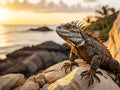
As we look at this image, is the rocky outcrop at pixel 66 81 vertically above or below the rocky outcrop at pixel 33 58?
above

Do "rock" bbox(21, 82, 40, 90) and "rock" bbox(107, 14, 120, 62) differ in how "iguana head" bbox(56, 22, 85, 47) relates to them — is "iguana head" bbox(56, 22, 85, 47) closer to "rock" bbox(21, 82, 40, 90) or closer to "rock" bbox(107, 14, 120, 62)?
"rock" bbox(21, 82, 40, 90)

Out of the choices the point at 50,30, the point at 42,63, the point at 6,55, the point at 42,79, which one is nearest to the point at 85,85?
the point at 42,79

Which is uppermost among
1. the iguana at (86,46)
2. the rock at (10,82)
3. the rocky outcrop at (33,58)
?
the iguana at (86,46)

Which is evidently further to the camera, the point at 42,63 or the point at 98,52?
the point at 42,63

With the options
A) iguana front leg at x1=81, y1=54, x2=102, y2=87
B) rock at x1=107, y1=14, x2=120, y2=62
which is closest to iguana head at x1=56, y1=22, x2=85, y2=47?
iguana front leg at x1=81, y1=54, x2=102, y2=87

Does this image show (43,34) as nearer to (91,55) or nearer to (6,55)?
(6,55)

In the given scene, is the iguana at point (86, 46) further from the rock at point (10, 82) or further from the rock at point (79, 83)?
the rock at point (10, 82)

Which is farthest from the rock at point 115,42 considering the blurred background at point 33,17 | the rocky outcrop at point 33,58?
the rocky outcrop at point 33,58
